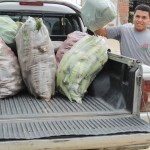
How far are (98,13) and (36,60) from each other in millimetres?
752

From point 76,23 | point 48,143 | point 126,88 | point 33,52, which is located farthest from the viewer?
point 76,23

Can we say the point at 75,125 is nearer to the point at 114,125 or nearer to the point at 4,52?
the point at 114,125

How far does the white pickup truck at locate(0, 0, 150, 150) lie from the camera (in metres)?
2.80

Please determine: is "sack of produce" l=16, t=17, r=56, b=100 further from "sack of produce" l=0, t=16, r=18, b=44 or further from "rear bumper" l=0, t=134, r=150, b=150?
"rear bumper" l=0, t=134, r=150, b=150

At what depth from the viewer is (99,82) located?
3.99m

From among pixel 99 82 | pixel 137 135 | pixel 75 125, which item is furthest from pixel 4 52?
pixel 137 135

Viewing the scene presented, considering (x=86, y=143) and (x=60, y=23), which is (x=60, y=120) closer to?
(x=86, y=143)

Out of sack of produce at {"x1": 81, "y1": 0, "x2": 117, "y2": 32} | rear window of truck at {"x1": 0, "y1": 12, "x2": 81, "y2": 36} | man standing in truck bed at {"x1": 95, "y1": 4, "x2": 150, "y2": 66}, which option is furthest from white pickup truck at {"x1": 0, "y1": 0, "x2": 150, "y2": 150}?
rear window of truck at {"x1": 0, "y1": 12, "x2": 81, "y2": 36}

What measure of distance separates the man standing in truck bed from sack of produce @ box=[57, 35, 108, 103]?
0.99 metres

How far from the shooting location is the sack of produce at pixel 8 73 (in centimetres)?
376

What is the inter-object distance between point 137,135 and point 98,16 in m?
1.42

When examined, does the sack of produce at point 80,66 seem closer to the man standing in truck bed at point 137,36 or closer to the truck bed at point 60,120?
the truck bed at point 60,120

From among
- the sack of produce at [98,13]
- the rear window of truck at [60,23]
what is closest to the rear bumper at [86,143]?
the sack of produce at [98,13]

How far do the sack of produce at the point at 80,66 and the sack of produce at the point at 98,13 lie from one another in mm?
167
